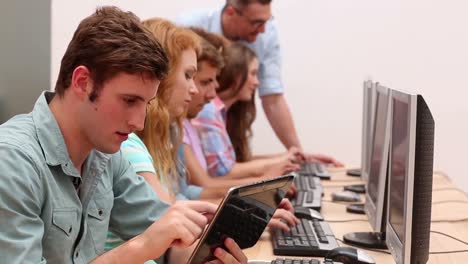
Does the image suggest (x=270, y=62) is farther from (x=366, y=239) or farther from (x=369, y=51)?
(x=366, y=239)

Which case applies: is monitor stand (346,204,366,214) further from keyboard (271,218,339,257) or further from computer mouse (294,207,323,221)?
keyboard (271,218,339,257)

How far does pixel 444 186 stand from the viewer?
2.83 metres

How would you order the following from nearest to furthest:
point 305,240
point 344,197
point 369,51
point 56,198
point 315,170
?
point 56,198 → point 305,240 → point 344,197 → point 315,170 → point 369,51

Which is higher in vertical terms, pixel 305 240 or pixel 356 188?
pixel 305 240

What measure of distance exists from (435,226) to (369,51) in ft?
6.96

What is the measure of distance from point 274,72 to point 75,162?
93.6 inches

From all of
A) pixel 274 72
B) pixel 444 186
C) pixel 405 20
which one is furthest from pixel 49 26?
pixel 405 20

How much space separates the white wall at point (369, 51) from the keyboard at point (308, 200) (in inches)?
65.5

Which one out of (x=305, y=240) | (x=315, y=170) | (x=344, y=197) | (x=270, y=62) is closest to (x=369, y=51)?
(x=270, y=62)

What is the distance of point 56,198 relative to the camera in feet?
3.84

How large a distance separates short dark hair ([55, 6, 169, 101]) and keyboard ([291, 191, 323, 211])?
40.0 inches

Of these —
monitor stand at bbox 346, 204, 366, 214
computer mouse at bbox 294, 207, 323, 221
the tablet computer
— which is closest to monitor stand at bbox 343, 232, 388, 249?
computer mouse at bbox 294, 207, 323, 221

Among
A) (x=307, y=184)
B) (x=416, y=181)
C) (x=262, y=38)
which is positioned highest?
(x=416, y=181)

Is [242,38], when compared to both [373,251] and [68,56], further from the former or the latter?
[68,56]
